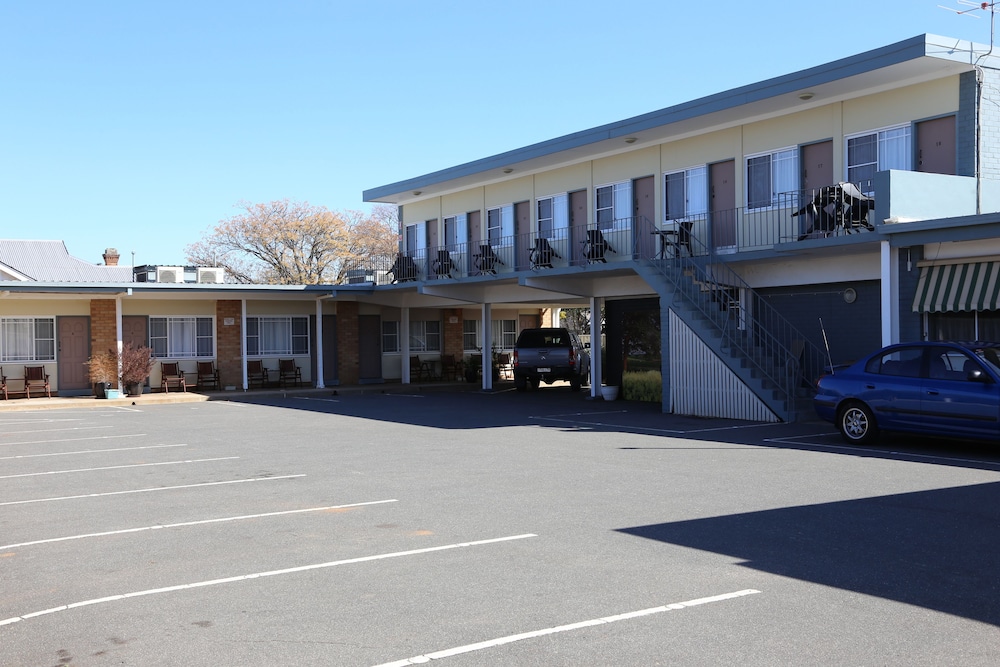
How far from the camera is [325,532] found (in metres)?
8.54

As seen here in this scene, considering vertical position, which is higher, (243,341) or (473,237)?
(473,237)

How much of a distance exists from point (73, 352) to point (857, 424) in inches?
949

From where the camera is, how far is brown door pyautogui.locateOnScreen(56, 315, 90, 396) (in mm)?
30094

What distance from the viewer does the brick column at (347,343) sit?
112 ft

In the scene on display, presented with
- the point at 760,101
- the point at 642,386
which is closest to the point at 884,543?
the point at 760,101

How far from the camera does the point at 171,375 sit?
31.6m

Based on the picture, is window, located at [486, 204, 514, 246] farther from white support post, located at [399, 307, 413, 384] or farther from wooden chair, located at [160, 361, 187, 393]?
wooden chair, located at [160, 361, 187, 393]

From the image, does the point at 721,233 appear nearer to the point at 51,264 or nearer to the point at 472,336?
the point at 472,336

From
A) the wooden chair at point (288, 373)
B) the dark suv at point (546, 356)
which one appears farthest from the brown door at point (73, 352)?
the dark suv at point (546, 356)

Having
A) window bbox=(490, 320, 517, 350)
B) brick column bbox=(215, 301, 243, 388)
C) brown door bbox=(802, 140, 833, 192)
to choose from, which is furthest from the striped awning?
window bbox=(490, 320, 517, 350)

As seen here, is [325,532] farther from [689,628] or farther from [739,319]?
[739,319]

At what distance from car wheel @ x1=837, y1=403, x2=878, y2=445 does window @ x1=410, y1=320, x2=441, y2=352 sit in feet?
76.0

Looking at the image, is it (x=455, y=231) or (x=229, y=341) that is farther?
(x=229, y=341)

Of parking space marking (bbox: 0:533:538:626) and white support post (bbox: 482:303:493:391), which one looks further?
white support post (bbox: 482:303:493:391)
